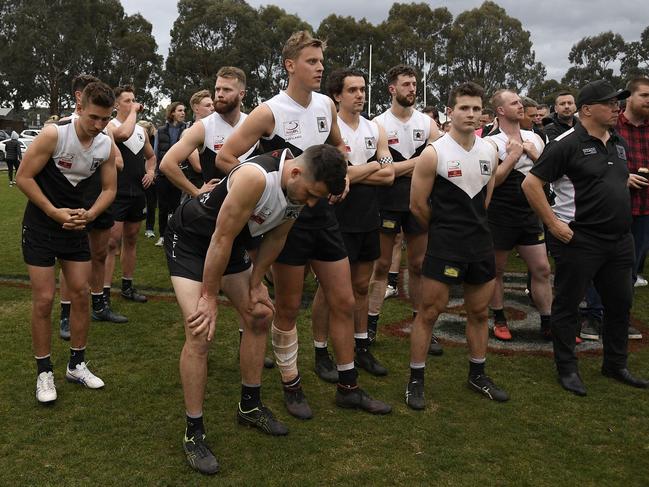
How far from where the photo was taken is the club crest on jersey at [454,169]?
4.10 m

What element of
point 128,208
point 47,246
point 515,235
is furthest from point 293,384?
point 128,208

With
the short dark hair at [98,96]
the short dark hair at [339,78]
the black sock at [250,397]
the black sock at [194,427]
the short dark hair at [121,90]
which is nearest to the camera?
the black sock at [194,427]

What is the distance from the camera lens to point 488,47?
57188 millimetres

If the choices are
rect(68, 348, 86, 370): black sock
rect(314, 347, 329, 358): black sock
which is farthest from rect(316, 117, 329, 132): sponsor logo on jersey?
rect(68, 348, 86, 370): black sock

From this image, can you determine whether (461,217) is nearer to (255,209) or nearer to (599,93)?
(599,93)

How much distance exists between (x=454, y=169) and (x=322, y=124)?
961 mm

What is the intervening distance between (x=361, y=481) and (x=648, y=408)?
234 cm

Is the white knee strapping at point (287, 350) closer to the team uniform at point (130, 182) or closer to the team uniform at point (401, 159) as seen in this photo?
the team uniform at point (401, 159)

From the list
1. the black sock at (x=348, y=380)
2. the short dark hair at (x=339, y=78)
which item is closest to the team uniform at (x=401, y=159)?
the short dark hair at (x=339, y=78)

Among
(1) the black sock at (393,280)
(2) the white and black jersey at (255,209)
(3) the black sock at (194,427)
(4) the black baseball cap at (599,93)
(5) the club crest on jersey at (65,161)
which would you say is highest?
(4) the black baseball cap at (599,93)

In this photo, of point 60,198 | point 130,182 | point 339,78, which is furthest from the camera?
point 130,182

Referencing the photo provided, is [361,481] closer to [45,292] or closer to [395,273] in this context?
[45,292]

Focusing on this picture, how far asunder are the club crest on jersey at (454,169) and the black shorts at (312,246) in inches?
34.1

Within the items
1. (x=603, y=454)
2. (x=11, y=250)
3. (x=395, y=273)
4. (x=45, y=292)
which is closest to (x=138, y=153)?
(x=45, y=292)
